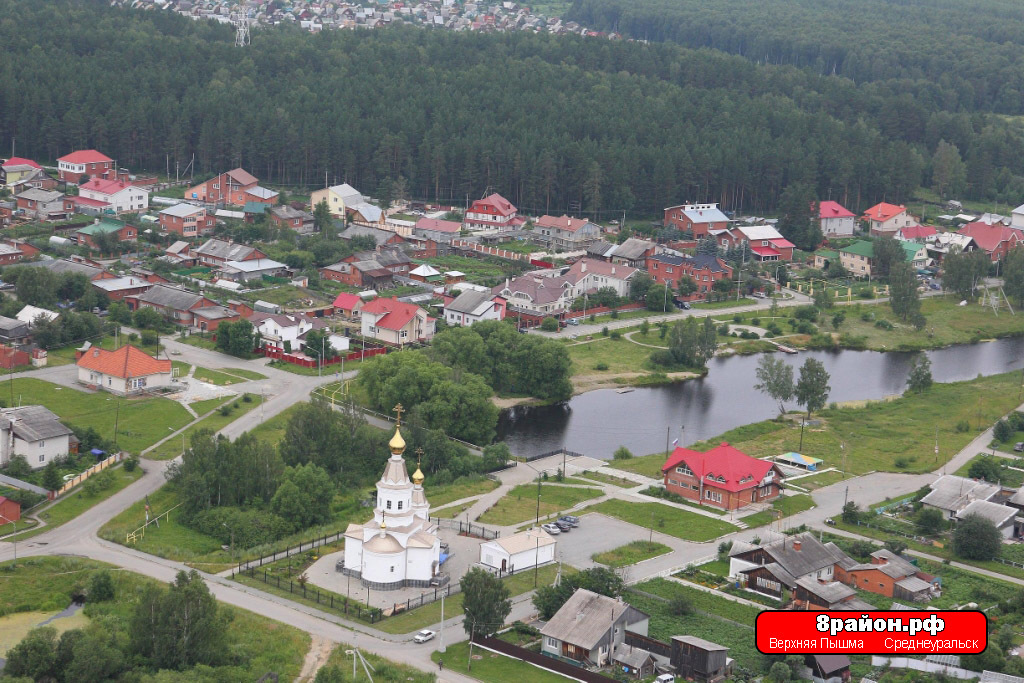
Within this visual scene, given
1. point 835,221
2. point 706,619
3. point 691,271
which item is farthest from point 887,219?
point 706,619

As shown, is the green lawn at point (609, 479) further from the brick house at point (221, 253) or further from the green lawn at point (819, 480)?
the brick house at point (221, 253)

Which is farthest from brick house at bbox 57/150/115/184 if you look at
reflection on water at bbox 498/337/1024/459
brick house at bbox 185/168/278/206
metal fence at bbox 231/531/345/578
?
metal fence at bbox 231/531/345/578

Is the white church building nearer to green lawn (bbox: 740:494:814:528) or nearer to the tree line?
green lawn (bbox: 740:494:814:528)

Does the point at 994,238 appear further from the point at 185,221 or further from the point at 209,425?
the point at 209,425

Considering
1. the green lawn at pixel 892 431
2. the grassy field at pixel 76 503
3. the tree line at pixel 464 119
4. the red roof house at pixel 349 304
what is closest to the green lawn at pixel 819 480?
the green lawn at pixel 892 431

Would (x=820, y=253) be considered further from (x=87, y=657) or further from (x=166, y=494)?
(x=87, y=657)

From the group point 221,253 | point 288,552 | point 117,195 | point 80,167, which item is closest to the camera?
point 288,552
